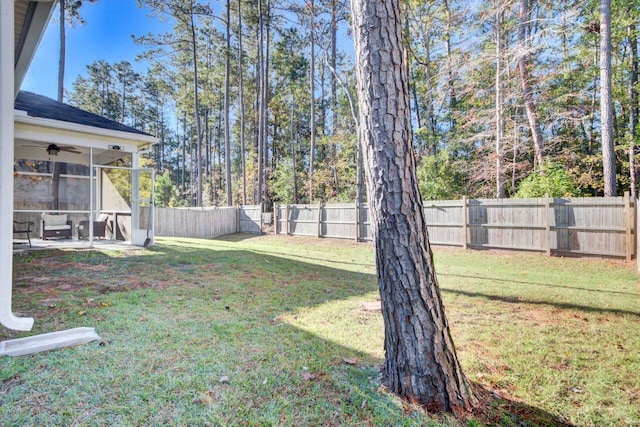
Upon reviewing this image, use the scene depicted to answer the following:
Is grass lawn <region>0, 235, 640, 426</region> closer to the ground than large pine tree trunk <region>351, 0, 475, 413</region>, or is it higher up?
closer to the ground

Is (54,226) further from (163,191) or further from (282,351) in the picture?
(163,191)

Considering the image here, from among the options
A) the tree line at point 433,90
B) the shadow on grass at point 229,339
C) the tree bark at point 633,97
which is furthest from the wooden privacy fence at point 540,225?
the shadow on grass at point 229,339

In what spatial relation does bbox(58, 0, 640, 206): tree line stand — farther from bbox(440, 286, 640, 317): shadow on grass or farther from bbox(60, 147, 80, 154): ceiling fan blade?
bbox(60, 147, 80, 154): ceiling fan blade

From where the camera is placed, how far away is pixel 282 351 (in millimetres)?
2621

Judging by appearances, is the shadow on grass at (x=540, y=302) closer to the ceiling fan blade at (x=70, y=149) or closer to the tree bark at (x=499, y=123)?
the tree bark at (x=499, y=123)

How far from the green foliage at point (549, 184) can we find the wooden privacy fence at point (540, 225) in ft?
2.52

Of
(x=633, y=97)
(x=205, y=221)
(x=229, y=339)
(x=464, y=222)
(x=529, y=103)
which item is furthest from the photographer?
(x=205, y=221)

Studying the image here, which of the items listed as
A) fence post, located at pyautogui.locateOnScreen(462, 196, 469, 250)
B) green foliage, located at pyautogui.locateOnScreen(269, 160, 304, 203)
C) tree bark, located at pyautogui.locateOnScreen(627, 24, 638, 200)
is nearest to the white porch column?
fence post, located at pyautogui.locateOnScreen(462, 196, 469, 250)

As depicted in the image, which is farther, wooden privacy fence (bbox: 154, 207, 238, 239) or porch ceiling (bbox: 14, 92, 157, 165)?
wooden privacy fence (bbox: 154, 207, 238, 239)

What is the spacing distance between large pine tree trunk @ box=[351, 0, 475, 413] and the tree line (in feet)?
0.92

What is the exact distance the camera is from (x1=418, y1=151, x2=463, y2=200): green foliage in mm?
11523

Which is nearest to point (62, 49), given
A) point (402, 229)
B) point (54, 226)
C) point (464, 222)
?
point (54, 226)

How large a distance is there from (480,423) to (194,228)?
15458 mm

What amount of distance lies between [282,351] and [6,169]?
2.96 m
